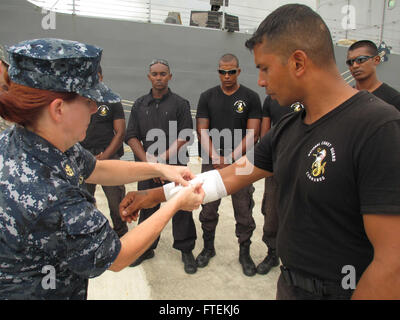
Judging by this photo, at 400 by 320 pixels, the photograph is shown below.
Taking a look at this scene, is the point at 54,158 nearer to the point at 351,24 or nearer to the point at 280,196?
the point at 280,196

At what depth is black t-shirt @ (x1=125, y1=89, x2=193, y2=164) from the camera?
359cm

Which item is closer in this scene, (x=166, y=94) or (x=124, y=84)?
(x=166, y=94)

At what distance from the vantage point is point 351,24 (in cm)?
1330

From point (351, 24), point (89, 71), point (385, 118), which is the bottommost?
point (385, 118)

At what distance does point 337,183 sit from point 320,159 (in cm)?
12

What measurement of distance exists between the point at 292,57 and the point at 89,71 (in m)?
0.82

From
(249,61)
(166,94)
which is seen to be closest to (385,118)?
(166,94)

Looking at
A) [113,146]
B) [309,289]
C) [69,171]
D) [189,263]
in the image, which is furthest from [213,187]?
[113,146]

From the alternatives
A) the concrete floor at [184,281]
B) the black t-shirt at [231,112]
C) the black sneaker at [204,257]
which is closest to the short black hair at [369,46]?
the black t-shirt at [231,112]

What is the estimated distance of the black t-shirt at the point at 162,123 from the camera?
3588 millimetres

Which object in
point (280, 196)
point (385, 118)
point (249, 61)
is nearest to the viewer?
point (385, 118)

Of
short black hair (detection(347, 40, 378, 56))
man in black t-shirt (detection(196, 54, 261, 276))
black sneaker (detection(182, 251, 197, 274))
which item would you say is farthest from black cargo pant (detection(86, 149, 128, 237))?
short black hair (detection(347, 40, 378, 56))

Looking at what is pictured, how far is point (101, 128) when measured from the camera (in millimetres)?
3818

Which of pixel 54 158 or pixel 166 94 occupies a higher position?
pixel 166 94
